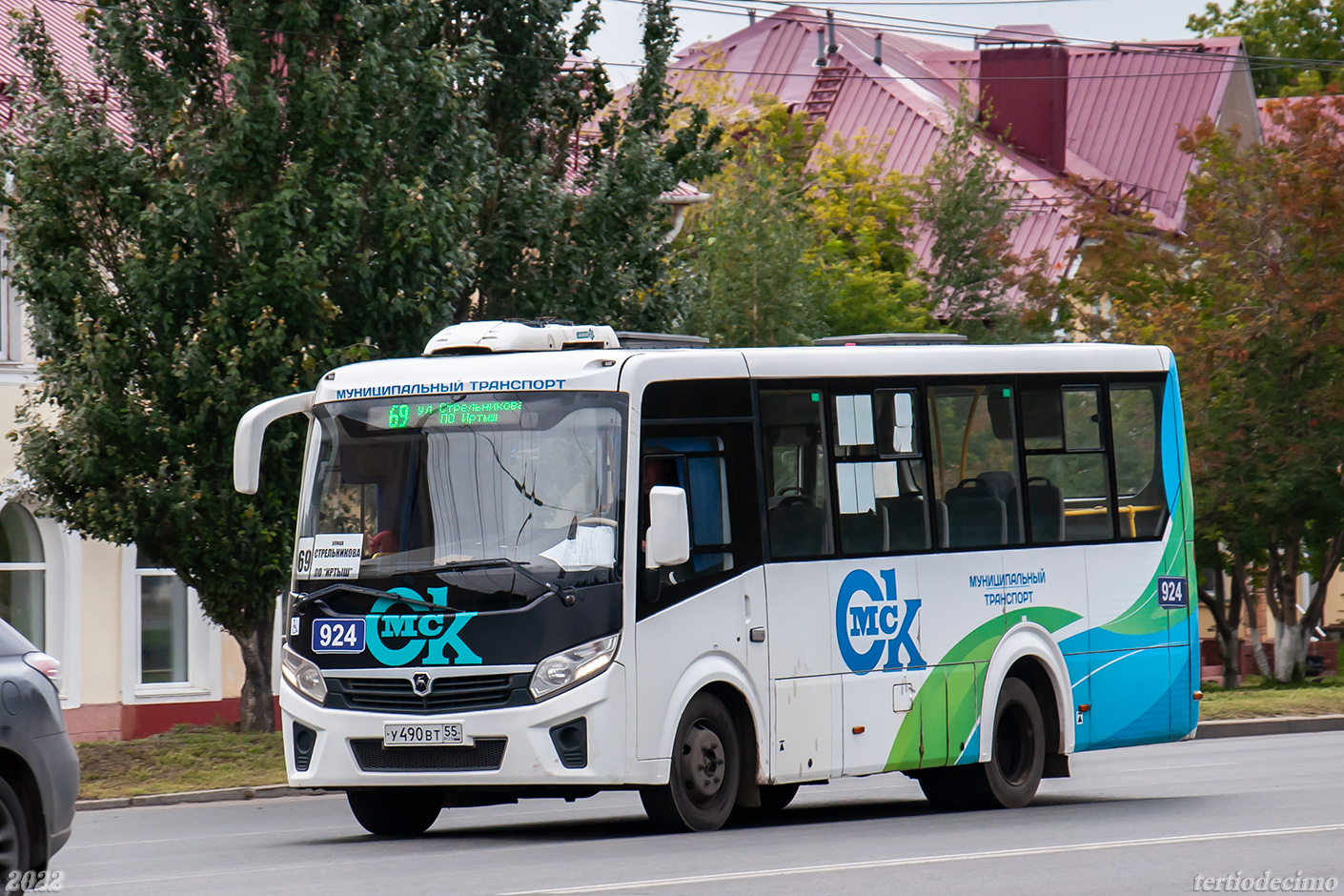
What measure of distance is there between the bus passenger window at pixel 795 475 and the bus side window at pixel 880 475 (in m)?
0.17

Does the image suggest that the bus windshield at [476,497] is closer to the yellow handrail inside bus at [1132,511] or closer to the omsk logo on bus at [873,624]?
the omsk logo on bus at [873,624]

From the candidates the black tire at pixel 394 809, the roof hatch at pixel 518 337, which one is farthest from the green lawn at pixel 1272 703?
the black tire at pixel 394 809

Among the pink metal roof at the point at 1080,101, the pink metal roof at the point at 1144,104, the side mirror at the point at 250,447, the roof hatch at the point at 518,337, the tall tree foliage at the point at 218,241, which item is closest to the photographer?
the side mirror at the point at 250,447

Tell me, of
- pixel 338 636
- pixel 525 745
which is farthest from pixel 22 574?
pixel 525 745

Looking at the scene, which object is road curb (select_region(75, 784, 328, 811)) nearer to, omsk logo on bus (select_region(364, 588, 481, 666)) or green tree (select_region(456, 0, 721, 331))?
omsk logo on bus (select_region(364, 588, 481, 666))

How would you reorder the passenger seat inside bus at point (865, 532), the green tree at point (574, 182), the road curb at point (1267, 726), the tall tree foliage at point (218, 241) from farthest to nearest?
1. the road curb at point (1267, 726)
2. the green tree at point (574, 182)
3. the tall tree foliage at point (218, 241)
4. the passenger seat inside bus at point (865, 532)

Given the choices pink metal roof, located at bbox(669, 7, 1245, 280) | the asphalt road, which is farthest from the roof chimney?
the asphalt road

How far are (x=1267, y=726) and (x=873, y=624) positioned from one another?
12688mm

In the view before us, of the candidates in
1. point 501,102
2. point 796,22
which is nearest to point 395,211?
point 501,102

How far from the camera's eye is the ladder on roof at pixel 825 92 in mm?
54406

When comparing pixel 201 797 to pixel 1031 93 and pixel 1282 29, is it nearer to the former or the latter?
pixel 1031 93

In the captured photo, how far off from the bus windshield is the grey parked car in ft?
11.4

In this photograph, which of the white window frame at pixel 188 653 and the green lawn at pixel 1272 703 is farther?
the white window frame at pixel 188 653

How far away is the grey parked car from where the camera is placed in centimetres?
895
